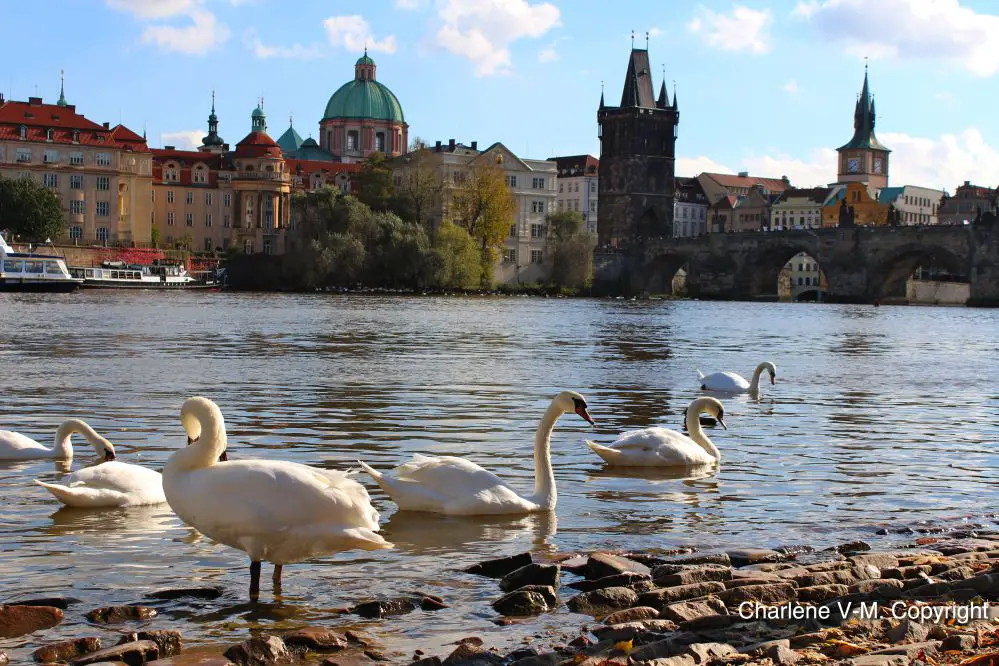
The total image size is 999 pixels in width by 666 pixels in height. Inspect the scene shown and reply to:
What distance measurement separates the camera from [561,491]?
1055 centimetres

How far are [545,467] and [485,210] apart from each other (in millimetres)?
82602

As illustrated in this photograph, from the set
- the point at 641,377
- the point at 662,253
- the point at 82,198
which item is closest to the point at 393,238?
the point at 82,198

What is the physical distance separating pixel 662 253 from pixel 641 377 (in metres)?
98.0

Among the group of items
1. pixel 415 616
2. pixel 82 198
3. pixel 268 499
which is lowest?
pixel 415 616

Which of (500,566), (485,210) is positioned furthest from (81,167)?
(500,566)

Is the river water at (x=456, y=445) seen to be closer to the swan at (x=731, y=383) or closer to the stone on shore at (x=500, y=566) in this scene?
the stone on shore at (x=500, y=566)

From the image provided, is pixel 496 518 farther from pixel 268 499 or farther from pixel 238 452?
pixel 238 452

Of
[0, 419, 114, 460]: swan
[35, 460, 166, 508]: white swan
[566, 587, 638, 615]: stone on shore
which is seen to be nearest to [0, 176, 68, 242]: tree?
[0, 419, 114, 460]: swan

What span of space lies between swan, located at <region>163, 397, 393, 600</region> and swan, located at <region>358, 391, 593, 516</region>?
7.21 feet

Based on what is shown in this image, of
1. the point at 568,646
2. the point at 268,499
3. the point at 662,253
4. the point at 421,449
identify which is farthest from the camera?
the point at 662,253

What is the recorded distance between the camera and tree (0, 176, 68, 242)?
93750 millimetres

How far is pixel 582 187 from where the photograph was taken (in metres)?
144

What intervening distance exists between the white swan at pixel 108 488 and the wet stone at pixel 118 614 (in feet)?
8.59

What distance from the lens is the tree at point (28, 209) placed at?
93.8 m
